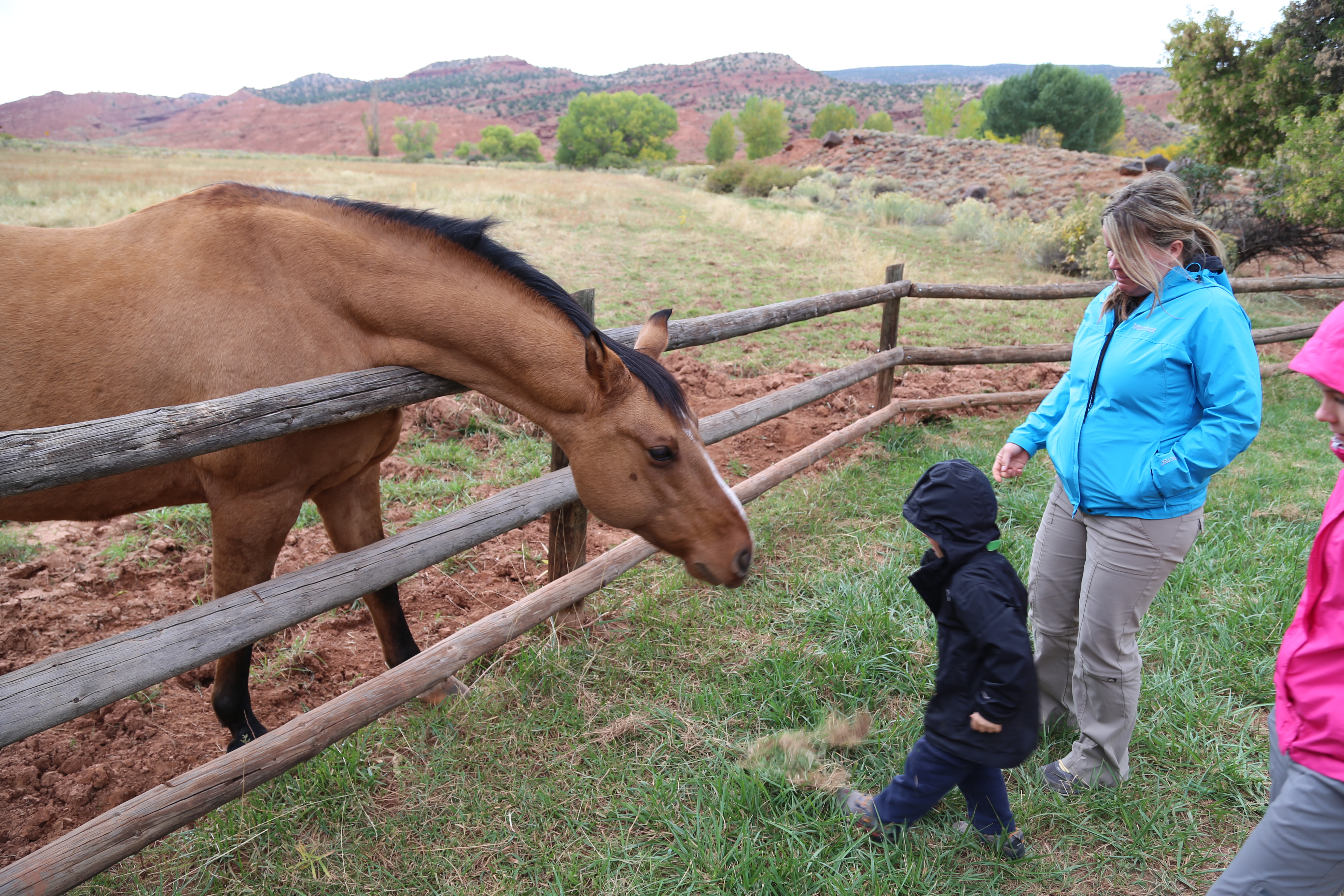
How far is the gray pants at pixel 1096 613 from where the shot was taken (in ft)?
7.70

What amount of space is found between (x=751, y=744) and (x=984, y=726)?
989mm

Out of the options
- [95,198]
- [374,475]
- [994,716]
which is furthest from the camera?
[95,198]

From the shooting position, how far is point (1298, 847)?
1435 millimetres

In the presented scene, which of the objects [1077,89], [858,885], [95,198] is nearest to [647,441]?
[858,885]

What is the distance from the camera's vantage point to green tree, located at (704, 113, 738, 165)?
213ft

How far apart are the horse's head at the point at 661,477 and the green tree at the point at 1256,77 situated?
1298 cm

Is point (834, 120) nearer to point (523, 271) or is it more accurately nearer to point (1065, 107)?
point (1065, 107)

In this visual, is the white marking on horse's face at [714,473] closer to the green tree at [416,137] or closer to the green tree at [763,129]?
the green tree at [763,129]

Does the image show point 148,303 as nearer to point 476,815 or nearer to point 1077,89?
point 476,815

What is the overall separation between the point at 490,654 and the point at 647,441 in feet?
5.32

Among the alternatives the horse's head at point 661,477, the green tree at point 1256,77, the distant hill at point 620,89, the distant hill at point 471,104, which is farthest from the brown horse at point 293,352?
the distant hill at point 620,89

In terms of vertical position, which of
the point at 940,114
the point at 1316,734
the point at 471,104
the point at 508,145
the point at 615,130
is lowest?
the point at 1316,734

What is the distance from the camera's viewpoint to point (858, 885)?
2.15 metres

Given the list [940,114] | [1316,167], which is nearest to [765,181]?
[1316,167]
